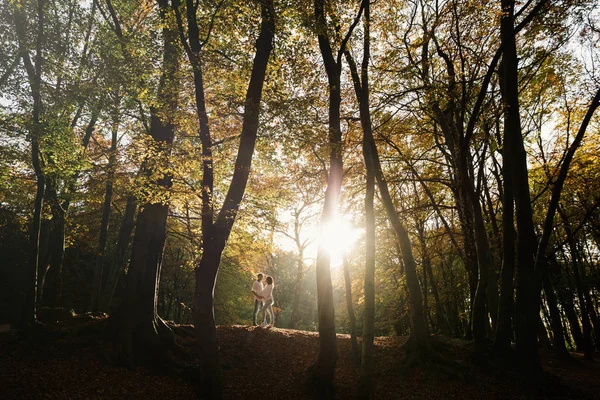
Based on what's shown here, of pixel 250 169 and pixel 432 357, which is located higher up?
pixel 250 169

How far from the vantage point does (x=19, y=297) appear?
19.4 m

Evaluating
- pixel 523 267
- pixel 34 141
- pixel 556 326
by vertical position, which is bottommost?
pixel 556 326

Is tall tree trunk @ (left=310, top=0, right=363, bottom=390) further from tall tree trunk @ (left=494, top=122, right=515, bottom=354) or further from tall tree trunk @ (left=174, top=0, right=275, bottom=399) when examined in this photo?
tall tree trunk @ (left=494, top=122, right=515, bottom=354)

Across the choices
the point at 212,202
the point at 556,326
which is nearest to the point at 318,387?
the point at 212,202

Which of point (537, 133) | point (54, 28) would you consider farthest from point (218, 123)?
point (537, 133)

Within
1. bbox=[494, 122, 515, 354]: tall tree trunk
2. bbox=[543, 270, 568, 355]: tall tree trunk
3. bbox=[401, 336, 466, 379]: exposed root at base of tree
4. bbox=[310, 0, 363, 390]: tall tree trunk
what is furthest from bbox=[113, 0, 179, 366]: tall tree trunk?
bbox=[543, 270, 568, 355]: tall tree trunk

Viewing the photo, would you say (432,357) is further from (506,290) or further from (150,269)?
(150,269)

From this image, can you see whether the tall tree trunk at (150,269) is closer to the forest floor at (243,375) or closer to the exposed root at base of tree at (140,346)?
the exposed root at base of tree at (140,346)

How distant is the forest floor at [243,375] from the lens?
6.58 meters

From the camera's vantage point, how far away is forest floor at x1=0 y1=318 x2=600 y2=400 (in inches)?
259

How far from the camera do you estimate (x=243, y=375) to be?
29.1 feet

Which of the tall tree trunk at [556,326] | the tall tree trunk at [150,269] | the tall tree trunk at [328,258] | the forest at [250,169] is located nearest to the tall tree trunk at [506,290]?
the forest at [250,169]

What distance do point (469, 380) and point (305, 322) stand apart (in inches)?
1144

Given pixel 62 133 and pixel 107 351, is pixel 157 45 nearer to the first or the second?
pixel 62 133
